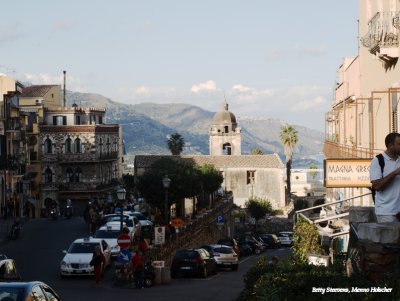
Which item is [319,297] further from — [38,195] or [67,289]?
[38,195]

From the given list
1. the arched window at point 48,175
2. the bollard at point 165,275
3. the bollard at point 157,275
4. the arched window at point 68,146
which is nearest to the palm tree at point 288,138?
the arched window at point 68,146

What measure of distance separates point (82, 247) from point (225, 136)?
9803 centimetres

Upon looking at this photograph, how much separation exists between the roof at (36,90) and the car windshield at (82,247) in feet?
247

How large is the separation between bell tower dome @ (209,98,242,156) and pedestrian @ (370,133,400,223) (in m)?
119

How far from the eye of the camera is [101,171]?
96188 mm

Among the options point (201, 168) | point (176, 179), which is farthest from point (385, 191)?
point (201, 168)

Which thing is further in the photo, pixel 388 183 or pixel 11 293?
pixel 11 293

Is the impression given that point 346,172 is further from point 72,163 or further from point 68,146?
point 68,146

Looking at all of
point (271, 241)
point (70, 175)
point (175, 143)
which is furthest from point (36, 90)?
point (271, 241)

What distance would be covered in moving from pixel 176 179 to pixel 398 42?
4229cm

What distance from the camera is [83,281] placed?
112 feet

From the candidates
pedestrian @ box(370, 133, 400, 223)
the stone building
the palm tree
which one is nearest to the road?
pedestrian @ box(370, 133, 400, 223)

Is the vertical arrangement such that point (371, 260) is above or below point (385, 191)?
below

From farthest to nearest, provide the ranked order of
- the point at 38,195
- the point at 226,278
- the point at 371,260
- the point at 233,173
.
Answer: the point at 233,173 < the point at 38,195 < the point at 226,278 < the point at 371,260
